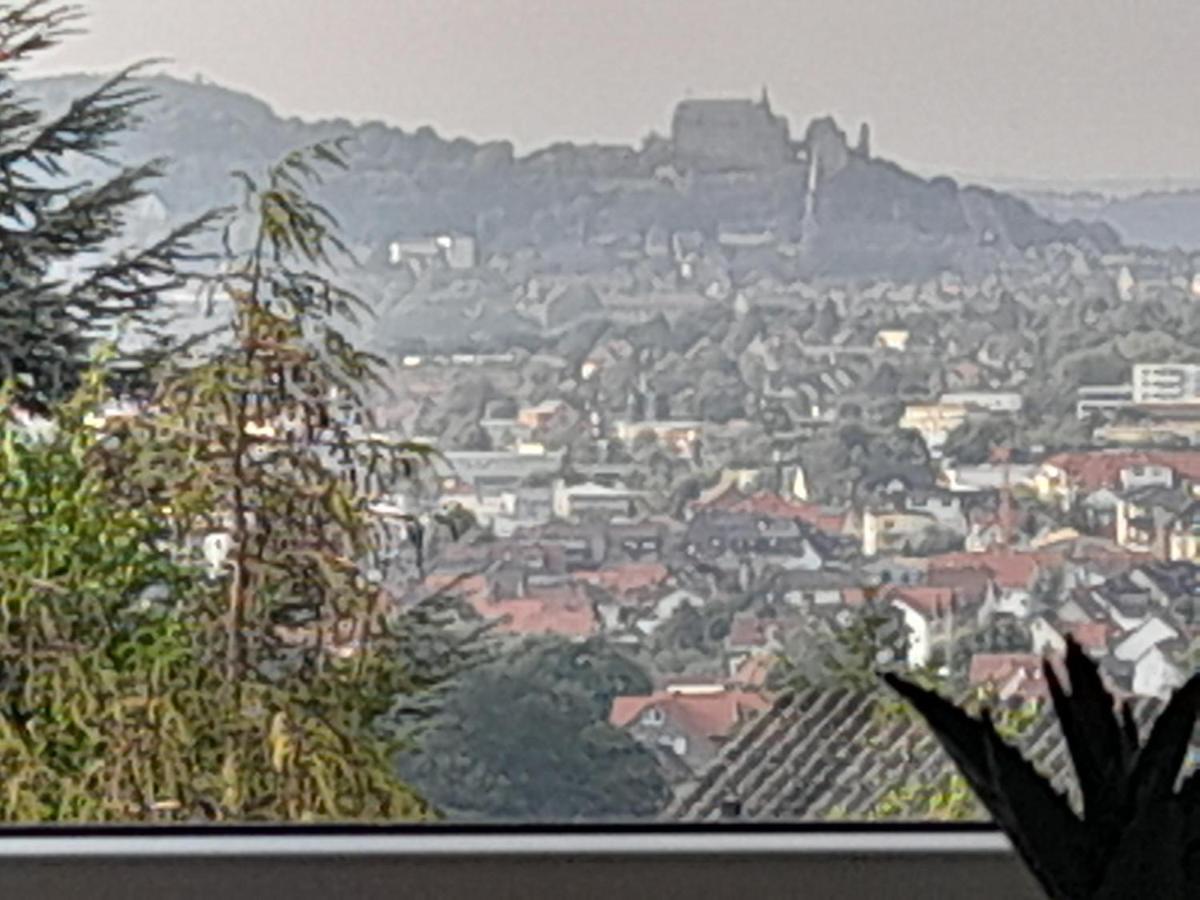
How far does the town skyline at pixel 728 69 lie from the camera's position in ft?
4.88

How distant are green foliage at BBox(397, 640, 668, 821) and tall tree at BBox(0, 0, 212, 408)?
36 centimetres

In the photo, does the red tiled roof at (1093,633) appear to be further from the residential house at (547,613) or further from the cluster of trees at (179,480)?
the cluster of trees at (179,480)

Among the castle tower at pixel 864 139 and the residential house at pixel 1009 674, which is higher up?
the castle tower at pixel 864 139

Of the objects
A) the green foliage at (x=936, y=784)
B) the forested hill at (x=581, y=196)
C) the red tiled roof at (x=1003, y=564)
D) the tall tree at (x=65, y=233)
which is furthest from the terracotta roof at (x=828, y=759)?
the tall tree at (x=65, y=233)

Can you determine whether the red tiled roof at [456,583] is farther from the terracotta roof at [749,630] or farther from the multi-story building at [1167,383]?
the multi-story building at [1167,383]

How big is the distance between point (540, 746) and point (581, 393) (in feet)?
0.88

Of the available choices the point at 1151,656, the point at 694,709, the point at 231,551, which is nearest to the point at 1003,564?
the point at 1151,656

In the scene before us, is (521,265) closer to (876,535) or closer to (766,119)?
(766,119)

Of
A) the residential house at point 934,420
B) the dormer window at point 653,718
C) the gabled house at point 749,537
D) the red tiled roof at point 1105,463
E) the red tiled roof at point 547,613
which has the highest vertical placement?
the residential house at point 934,420

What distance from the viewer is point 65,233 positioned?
152 cm

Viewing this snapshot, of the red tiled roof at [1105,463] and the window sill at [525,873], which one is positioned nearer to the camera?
the window sill at [525,873]

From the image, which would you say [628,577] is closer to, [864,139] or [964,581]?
[964,581]

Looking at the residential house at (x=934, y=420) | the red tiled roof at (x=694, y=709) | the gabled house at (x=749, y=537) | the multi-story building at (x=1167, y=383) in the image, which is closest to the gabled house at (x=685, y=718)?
the red tiled roof at (x=694, y=709)

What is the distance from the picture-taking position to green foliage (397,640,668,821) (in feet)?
4.85
